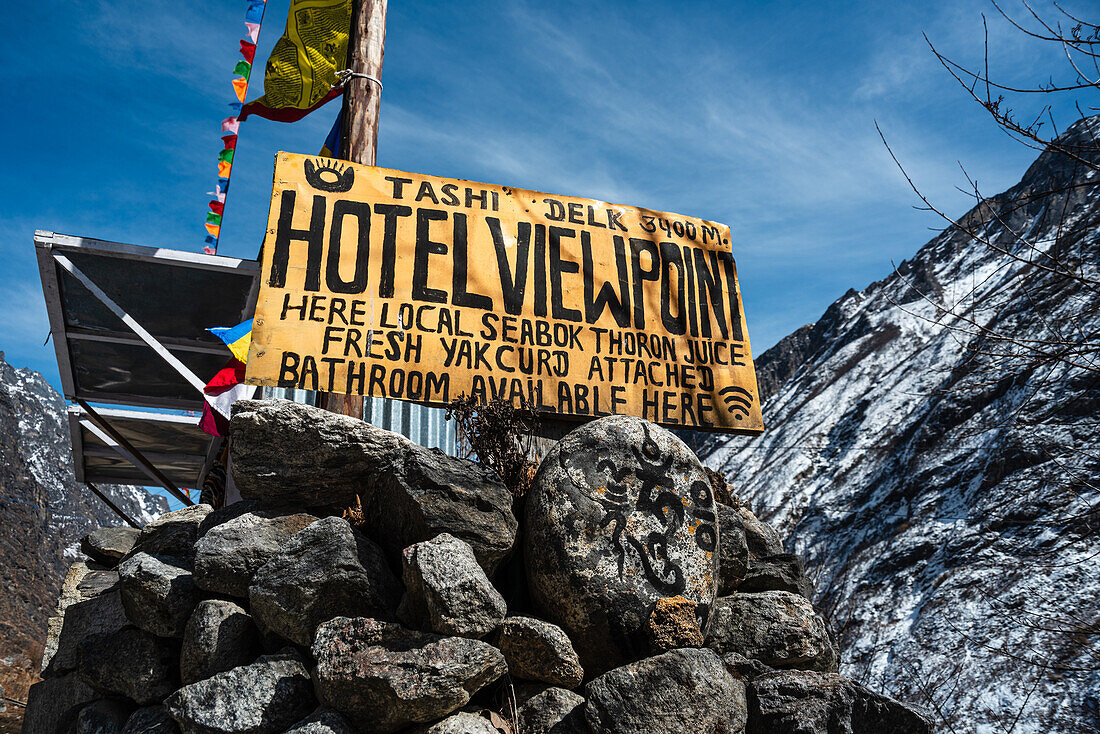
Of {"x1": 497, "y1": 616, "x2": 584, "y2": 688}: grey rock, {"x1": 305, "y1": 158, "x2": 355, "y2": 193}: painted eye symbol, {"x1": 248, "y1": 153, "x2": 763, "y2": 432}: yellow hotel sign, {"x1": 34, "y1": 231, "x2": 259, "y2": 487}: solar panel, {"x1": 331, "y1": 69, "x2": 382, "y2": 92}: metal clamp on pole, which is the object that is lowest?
{"x1": 497, "y1": 616, "x2": 584, "y2": 688}: grey rock

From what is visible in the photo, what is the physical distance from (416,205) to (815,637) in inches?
137

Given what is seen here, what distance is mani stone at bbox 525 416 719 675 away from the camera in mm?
3414

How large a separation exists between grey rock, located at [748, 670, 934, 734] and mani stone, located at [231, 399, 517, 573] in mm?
1368

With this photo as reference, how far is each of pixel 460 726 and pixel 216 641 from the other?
3.87 ft

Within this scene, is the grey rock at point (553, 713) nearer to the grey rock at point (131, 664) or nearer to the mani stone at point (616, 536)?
the mani stone at point (616, 536)

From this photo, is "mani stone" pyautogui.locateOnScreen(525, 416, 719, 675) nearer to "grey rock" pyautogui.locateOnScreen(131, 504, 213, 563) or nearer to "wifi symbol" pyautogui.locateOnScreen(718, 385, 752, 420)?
"wifi symbol" pyautogui.locateOnScreen(718, 385, 752, 420)

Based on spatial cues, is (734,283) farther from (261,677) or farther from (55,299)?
(55,299)

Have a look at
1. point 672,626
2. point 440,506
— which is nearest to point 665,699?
point 672,626

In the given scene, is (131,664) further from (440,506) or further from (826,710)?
(826,710)

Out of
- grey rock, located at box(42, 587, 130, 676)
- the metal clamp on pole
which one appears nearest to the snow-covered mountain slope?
the metal clamp on pole

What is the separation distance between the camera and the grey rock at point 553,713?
10.2 ft

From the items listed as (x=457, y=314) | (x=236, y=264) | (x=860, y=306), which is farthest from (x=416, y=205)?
(x=860, y=306)

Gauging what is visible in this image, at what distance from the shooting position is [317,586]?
3.20 metres

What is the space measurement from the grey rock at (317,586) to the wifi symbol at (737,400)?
2.58 meters
